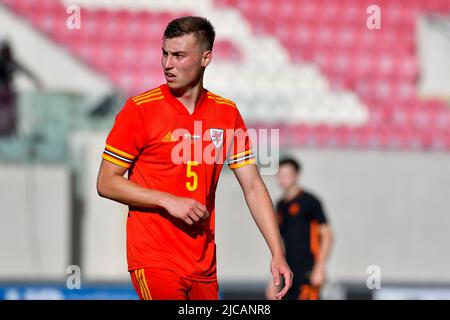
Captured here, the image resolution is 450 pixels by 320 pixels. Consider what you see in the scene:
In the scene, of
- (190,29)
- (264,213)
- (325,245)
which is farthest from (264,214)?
(325,245)

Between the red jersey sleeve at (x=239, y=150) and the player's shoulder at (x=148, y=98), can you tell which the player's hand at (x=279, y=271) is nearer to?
the red jersey sleeve at (x=239, y=150)

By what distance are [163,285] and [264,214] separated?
64 cm

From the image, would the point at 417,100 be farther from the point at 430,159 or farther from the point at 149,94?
the point at 149,94

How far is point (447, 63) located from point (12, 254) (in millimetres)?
6051

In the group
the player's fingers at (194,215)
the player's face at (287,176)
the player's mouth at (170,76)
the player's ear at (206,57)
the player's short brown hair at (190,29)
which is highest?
the player's short brown hair at (190,29)

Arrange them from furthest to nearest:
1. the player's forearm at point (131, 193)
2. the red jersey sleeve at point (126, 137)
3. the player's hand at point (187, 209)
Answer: the red jersey sleeve at point (126, 137) < the player's forearm at point (131, 193) < the player's hand at point (187, 209)

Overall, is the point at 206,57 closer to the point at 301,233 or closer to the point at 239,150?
the point at 239,150

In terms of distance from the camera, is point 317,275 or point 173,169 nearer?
point 173,169

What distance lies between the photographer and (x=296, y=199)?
9.11 meters

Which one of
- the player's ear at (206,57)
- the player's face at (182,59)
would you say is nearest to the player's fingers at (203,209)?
the player's face at (182,59)

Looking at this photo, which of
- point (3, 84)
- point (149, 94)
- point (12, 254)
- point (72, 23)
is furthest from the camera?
point (72, 23)

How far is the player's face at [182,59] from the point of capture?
4.77 m

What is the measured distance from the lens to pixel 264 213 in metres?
4.98
